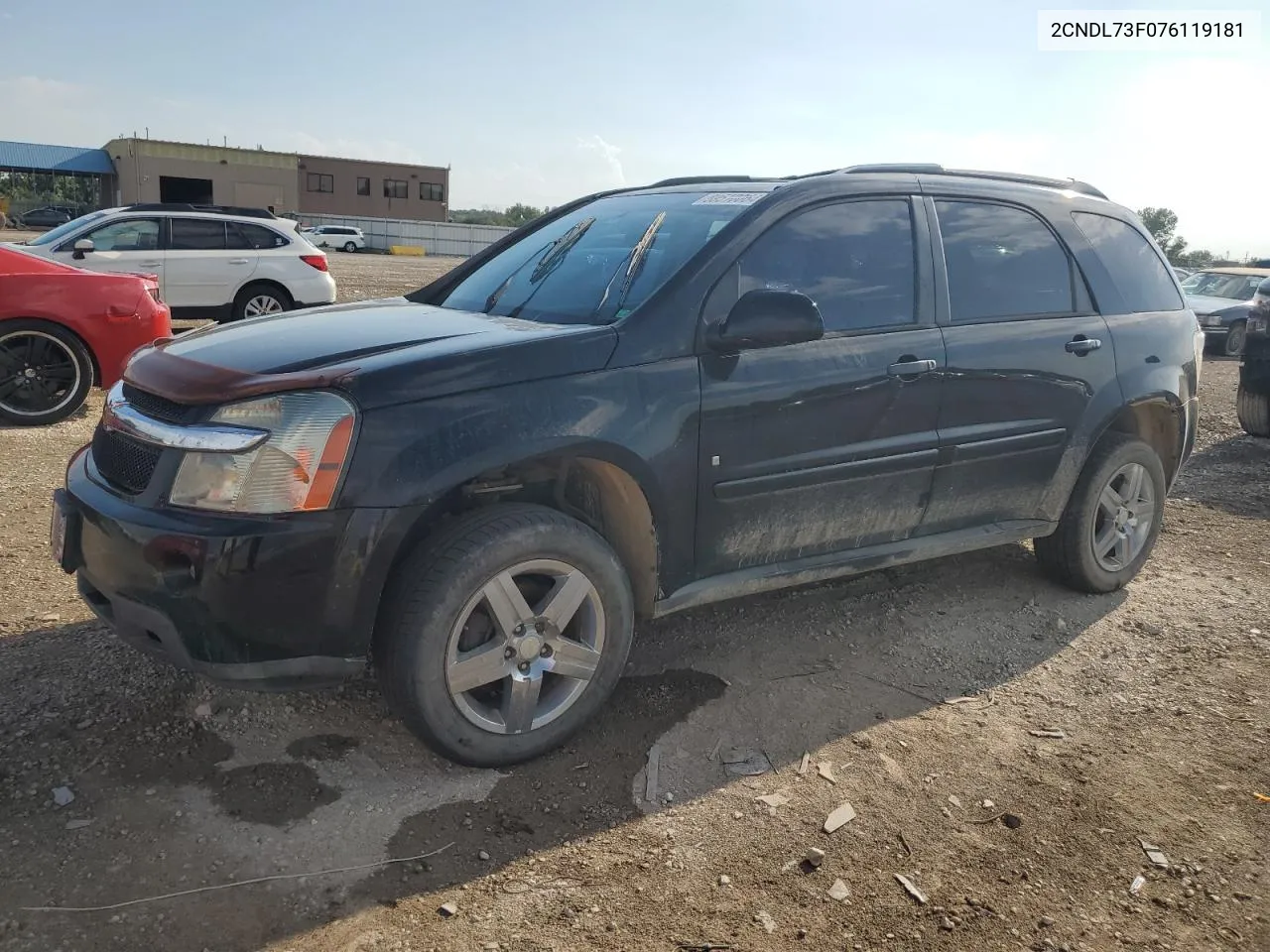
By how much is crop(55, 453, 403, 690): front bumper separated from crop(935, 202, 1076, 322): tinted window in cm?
261

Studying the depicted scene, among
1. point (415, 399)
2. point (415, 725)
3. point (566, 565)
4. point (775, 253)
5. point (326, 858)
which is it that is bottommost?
point (326, 858)

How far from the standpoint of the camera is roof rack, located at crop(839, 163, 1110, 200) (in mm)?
4191

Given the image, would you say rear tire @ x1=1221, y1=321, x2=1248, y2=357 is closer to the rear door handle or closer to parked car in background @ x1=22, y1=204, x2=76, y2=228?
the rear door handle

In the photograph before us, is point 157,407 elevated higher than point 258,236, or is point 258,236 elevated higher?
point 258,236

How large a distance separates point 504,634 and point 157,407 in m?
1.26

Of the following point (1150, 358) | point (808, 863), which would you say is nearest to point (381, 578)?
point (808, 863)

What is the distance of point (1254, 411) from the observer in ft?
28.2

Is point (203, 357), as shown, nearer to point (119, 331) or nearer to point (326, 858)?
point (326, 858)

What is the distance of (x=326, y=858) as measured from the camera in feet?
8.92

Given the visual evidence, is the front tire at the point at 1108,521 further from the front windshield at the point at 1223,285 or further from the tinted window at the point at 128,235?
the front windshield at the point at 1223,285

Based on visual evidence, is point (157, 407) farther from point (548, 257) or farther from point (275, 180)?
point (275, 180)

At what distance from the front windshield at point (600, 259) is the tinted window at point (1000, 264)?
0.95 meters

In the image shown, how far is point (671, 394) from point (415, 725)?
131 centimetres

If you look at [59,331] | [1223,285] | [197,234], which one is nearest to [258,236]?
[197,234]
